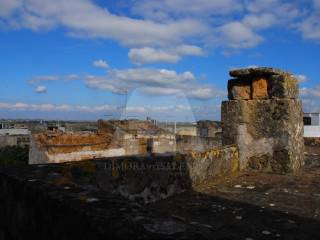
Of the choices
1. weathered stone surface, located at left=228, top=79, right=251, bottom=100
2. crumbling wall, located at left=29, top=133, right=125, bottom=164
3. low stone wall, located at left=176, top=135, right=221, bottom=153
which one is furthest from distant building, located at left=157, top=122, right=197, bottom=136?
weathered stone surface, located at left=228, top=79, right=251, bottom=100

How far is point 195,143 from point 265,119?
35.5 ft

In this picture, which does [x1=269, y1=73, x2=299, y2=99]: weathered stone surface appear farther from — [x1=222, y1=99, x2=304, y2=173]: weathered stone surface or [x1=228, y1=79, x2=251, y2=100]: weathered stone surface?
[x1=228, y1=79, x2=251, y2=100]: weathered stone surface

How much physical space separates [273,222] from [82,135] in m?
12.4

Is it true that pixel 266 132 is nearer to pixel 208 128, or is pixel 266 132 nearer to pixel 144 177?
pixel 144 177

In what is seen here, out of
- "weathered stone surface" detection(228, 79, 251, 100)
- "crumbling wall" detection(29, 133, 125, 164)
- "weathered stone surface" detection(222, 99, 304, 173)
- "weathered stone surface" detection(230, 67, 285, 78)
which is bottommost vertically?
"crumbling wall" detection(29, 133, 125, 164)

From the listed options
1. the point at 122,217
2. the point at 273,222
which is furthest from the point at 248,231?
the point at 122,217

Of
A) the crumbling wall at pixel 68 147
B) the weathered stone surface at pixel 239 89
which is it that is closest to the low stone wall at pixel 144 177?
the weathered stone surface at pixel 239 89

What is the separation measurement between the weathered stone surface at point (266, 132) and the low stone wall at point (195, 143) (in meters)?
9.64

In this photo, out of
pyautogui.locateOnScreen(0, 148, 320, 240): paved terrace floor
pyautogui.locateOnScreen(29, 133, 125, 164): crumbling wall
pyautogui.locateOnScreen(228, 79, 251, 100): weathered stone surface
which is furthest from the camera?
A: pyautogui.locateOnScreen(29, 133, 125, 164): crumbling wall

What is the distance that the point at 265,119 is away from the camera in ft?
16.6

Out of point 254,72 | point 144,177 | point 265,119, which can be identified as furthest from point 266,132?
point 144,177

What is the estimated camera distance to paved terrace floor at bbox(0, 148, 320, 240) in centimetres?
176

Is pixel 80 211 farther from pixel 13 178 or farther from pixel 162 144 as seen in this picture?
pixel 162 144

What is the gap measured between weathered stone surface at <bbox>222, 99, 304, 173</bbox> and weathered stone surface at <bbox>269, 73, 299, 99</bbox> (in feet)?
0.27
